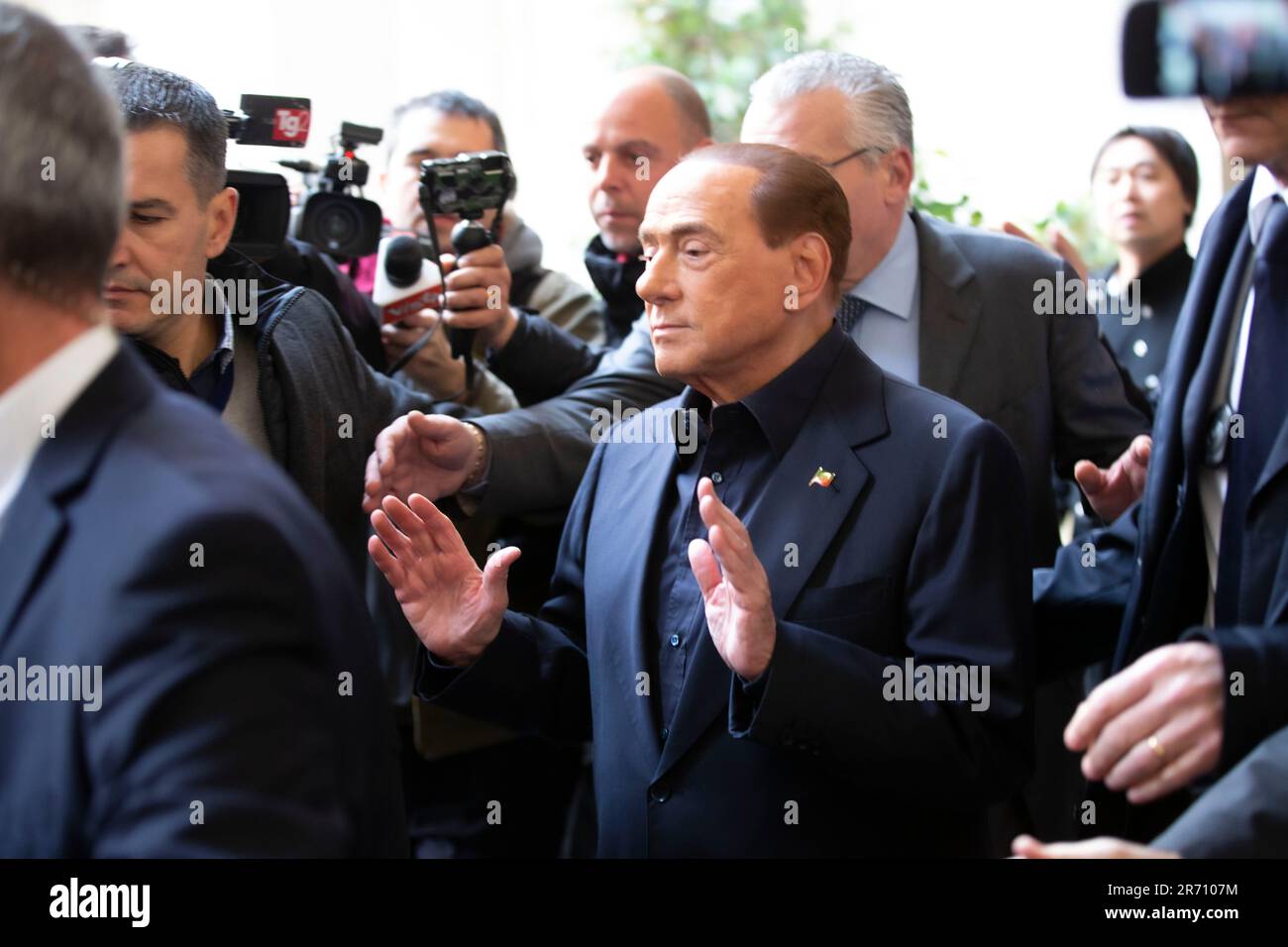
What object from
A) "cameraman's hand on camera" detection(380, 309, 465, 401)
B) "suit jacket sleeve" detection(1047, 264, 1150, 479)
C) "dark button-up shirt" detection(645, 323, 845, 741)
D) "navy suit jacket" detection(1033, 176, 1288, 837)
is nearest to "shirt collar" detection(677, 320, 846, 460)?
"dark button-up shirt" detection(645, 323, 845, 741)

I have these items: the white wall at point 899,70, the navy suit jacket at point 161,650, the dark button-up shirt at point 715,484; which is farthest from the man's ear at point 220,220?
the white wall at point 899,70

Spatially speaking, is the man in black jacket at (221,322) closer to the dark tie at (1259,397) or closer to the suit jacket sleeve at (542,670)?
the suit jacket sleeve at (542,670)

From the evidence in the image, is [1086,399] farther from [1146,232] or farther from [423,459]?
[1146,232]

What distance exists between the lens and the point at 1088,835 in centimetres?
185

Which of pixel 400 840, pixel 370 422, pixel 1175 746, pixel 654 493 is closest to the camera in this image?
pixel 400 840

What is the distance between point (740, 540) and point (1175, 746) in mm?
435

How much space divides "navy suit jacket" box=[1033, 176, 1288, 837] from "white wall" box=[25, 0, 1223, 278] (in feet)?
10.1

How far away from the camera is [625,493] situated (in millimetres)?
1844

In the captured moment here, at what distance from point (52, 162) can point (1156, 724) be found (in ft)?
3.13

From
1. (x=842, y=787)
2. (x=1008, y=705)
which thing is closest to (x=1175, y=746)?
(x=1008, y=705)

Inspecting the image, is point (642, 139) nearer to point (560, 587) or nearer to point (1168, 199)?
point (560, 587)

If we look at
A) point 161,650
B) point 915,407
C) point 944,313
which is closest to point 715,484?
point 915,407

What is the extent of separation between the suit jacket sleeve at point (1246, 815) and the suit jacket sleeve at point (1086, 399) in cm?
99
